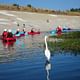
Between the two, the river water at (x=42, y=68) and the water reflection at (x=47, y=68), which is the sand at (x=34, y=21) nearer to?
the river water at (x=42, y=68)

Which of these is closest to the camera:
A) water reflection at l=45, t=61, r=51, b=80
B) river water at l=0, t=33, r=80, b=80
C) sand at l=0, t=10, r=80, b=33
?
water reflection at l=45, t=61, r=51, b=80

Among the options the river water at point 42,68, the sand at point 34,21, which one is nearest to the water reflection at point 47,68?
the river water at point 42,68

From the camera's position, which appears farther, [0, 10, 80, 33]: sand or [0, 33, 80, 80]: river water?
[0, 10, 80, 33]: sand

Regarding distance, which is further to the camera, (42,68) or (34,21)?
(34,21)

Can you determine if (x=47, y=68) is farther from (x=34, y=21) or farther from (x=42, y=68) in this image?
(x=34, y=21)

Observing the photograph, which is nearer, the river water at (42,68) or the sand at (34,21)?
the river water at (42,68)

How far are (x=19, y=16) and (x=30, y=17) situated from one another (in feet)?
7.81

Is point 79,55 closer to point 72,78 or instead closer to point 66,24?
point 72,78

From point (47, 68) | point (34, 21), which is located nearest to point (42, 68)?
point (47, 68)

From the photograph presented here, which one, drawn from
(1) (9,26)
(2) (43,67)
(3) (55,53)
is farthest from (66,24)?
(2) (43,67)

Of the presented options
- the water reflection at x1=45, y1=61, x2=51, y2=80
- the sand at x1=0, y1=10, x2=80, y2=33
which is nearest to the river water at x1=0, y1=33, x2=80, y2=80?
the water reflection at x1=45, y1=61, x2=51, y2=80

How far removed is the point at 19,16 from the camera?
7650 cm

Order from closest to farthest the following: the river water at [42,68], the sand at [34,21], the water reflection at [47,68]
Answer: the water reflection at [47,68] → the river water at [42,68] → the sand at [34,21]

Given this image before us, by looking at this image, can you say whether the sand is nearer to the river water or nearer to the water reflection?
the river water
